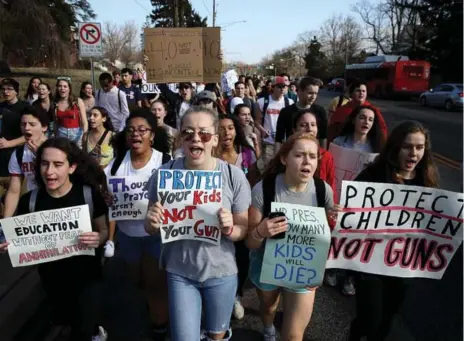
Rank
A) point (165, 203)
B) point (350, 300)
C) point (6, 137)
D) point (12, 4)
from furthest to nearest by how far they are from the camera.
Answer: point (12, 4)
point (6, 137)
point (350, 300)
point (165, 203)

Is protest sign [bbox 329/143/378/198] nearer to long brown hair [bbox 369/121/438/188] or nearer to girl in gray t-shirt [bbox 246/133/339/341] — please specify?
long brown hair [bbox 369/121/438/188]

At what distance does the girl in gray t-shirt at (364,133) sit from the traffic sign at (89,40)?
6514 millimetres

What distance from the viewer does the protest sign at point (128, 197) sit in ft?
10.2

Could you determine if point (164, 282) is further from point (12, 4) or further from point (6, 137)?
point (12, 4)

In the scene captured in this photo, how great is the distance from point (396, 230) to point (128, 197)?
6.20ft

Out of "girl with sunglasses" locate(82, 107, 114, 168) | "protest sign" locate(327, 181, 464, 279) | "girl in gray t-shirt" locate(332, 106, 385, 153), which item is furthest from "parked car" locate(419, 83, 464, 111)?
"protest sign" locate(327, 181, 464, 279)

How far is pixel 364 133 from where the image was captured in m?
4.07

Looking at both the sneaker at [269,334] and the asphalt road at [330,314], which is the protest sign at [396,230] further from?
the asphalt road at [330,314]

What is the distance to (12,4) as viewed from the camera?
68.6 feet

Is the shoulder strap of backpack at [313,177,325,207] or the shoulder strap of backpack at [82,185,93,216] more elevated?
the shoulder strap of backpack at [313,177,325,207]

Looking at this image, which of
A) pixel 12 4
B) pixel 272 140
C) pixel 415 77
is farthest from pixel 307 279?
pixel 415 77

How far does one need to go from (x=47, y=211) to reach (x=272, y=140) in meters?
4.24

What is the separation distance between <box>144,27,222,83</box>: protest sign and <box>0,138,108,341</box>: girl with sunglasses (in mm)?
4578

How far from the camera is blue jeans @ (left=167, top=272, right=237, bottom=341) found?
Answer: 238cm
